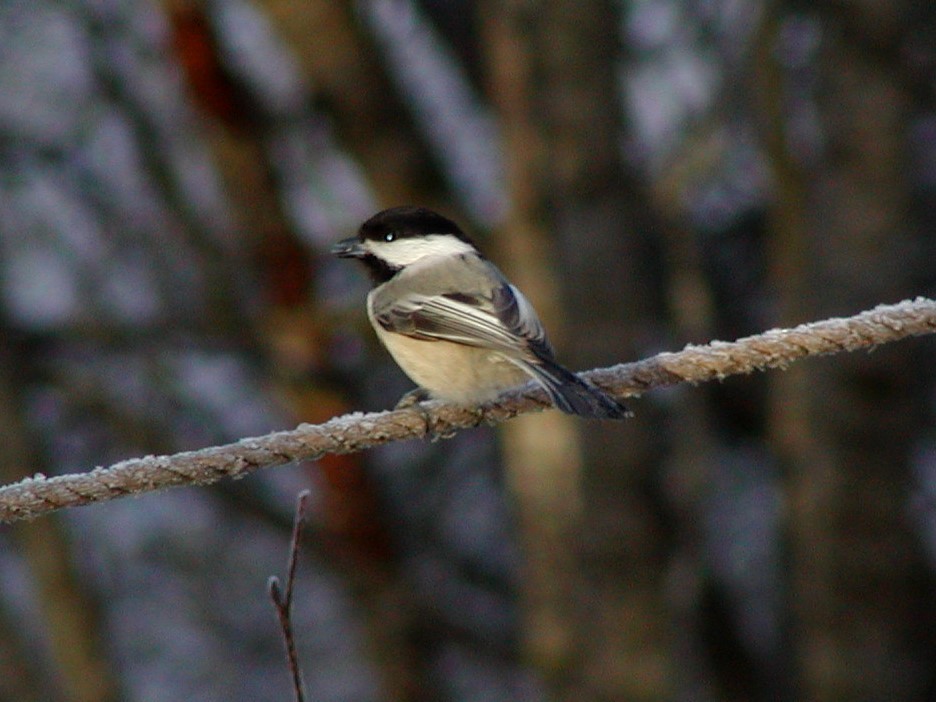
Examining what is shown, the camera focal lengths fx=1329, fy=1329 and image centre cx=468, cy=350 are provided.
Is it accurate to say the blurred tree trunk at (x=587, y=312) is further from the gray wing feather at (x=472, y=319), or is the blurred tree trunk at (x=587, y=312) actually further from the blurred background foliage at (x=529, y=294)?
the gray wing feather at (x=472, y=319)

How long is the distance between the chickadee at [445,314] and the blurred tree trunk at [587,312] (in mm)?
1935

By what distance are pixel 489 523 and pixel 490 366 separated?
5.10 metres

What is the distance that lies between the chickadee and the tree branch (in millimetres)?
340

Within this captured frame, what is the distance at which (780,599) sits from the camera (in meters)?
6.14

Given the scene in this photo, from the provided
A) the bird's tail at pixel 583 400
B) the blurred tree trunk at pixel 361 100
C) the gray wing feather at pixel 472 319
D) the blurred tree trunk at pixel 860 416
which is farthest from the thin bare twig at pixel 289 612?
the blurred tree trunk at pixel 361 100

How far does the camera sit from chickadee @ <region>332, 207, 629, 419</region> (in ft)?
10.0

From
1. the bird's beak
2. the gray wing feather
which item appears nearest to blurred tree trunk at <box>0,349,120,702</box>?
the bird's beak

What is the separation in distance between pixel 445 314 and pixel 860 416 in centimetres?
269

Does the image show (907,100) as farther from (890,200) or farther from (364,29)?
(364,29)

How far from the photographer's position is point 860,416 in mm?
5328

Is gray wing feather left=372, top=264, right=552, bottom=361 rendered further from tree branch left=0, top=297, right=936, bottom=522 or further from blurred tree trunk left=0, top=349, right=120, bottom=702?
blurred tree trunk left=0, top=349, right=120, bottom=702

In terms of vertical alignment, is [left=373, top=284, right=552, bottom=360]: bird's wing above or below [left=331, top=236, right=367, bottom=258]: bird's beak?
below

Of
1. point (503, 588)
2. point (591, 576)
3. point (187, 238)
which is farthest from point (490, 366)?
point (503, 588)

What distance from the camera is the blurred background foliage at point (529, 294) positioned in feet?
17.6
